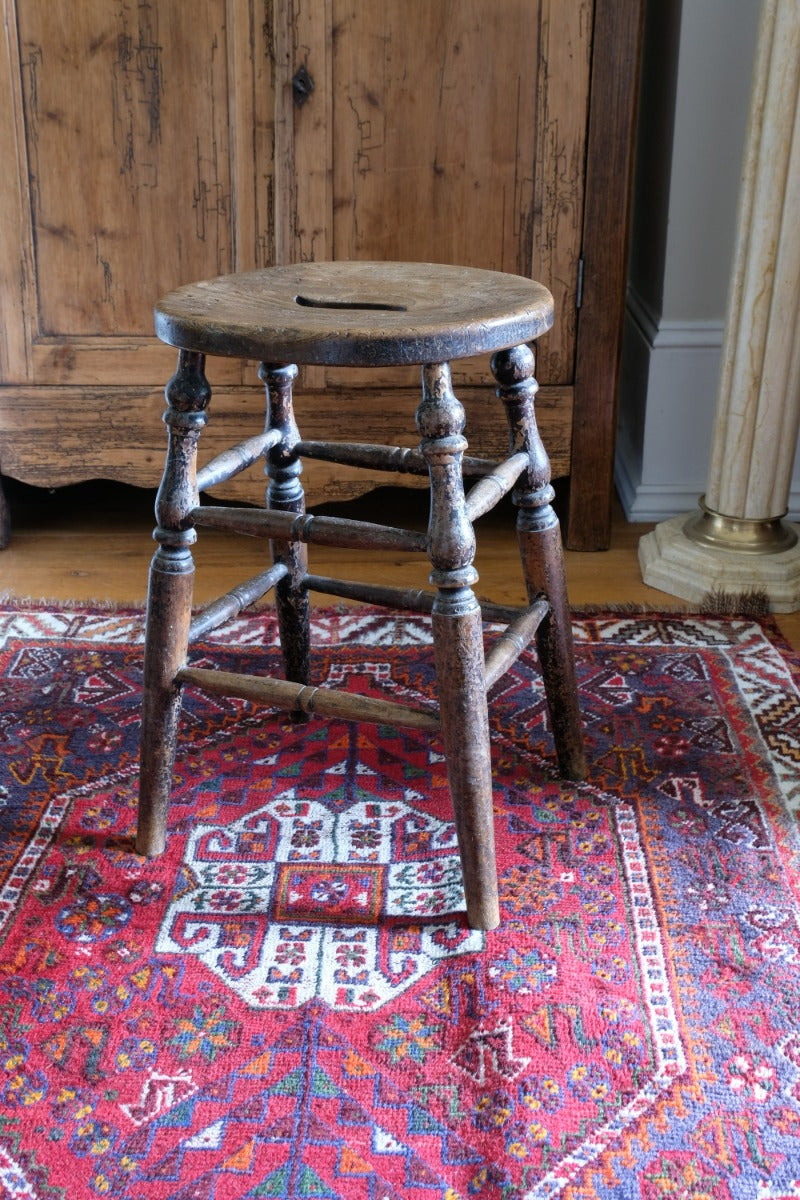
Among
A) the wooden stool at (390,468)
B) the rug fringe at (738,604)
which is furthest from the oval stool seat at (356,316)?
the rug fringe at (738,604)

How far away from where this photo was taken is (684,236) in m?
2.41

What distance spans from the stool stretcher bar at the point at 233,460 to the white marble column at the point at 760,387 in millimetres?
914

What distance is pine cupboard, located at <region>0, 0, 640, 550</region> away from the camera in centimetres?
206

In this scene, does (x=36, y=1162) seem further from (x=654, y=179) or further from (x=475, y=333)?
(x=654, y=179)

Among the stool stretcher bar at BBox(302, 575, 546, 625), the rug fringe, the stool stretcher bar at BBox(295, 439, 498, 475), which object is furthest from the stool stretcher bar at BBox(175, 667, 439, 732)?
the rug fringe

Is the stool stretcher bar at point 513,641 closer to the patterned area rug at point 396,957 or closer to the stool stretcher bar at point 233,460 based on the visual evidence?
the patterned area rug at point 396,957

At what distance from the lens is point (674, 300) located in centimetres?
244

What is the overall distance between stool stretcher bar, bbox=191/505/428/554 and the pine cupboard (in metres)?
0.94

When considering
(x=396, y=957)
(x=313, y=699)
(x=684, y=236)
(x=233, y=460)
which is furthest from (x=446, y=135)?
(x=396, y=957)

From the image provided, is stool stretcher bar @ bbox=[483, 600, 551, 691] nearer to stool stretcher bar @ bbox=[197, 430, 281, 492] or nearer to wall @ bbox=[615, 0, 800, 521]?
stool stretcher bar @ bbox=[197, 430, 281, 492]

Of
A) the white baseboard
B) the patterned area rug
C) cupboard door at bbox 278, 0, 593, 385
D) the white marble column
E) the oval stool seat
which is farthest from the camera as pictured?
the white baseboard

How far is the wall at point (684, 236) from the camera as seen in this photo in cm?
229

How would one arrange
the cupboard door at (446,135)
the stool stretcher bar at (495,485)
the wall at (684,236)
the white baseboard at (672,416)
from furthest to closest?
the white baseboard at (672,416) → the wall at (684,236) → the cupboard door at (446,135) → the stool stretcher bar at (495,485)

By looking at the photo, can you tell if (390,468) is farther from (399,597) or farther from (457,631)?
(457,631)
